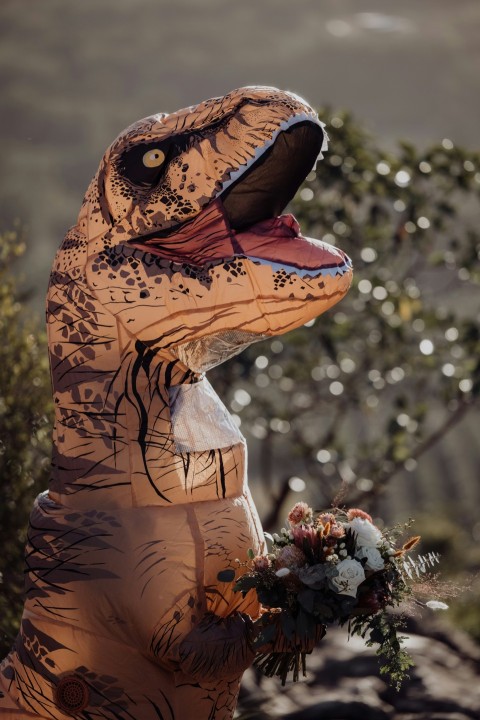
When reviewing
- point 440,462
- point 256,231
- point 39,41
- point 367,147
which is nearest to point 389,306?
point 367,147

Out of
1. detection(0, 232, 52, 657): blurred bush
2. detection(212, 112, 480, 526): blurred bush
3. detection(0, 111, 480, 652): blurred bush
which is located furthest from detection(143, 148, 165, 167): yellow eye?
detection(212, 112, 480, 526): blurred bush

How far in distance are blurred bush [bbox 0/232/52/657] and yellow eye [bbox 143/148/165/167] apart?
140 centimetres

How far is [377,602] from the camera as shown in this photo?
6.52 feet

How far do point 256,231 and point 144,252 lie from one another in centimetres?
22

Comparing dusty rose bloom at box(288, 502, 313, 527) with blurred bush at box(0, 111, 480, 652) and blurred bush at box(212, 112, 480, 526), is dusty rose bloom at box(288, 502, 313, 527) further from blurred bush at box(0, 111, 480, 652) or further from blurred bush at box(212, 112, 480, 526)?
blurred bush at box(212, 112, 480, 526)

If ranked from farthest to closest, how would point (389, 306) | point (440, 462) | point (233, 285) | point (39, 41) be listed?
point (440, 462) → point (39, 41) → point (389, 306) → point (233, 285)

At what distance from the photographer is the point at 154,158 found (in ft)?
6.48

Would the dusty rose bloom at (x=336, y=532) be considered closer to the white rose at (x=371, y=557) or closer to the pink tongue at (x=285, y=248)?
the white rose at (x=371, y=557)

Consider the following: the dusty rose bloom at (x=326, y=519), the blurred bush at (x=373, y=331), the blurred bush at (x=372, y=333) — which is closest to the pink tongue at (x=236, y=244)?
the dusty rose bloom at (x=326, y=519)

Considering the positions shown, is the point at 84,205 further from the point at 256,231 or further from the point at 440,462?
the point at 440,462

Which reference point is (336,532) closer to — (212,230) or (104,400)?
(104,400)

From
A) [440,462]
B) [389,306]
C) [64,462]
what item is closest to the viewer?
[64,462]

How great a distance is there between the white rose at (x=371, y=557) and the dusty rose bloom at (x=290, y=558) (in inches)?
4.5

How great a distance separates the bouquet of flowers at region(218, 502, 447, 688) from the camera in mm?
1931
